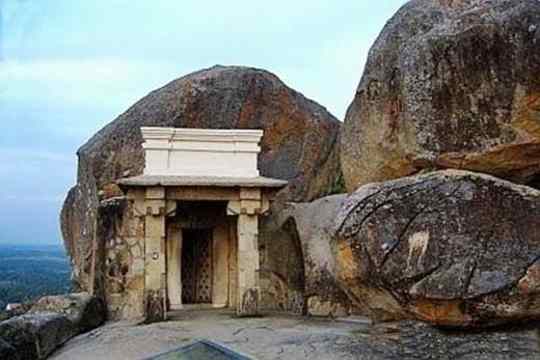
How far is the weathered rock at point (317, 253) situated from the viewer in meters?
13.0

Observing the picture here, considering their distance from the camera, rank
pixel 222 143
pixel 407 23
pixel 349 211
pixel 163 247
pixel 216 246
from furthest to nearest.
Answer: pixel 216 246 < pixel 222 143 < pixel 163 247 < pixel 407 23 < pixel 349 211

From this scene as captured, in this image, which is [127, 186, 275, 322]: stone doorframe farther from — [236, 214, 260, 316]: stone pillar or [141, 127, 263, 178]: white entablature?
[141, 127, 263, 178]: white entablature

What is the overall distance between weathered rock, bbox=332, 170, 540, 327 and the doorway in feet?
20.4

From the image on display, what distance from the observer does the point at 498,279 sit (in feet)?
25.6

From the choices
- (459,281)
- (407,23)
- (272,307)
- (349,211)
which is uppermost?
(407,23)

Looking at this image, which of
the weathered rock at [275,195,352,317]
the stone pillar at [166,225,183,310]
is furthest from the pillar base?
the stone pillar at [166,225,183,310]

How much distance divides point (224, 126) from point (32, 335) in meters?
7.96

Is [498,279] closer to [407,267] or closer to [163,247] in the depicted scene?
[407,267]

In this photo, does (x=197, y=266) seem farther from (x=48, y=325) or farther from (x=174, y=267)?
(x=48, y=325)

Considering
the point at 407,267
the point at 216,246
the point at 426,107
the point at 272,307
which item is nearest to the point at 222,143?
the point at 216,246

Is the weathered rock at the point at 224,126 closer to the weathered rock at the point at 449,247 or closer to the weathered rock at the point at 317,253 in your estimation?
the weathered rock at the point at 317,253

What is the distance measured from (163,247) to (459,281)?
599 centimetres

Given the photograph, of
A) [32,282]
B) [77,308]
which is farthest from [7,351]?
[32,282]

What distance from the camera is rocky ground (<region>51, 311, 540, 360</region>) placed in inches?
310
